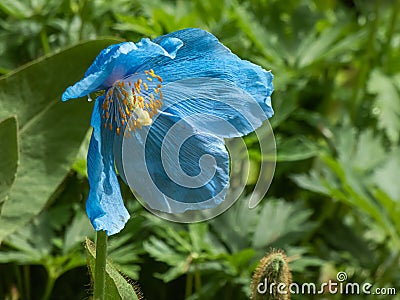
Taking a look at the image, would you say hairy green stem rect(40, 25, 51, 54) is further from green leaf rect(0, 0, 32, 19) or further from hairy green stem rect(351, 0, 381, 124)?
hairy green stem rect(351, 0, 381, 124)

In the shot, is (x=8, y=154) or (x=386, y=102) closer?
(x=8, y=154)

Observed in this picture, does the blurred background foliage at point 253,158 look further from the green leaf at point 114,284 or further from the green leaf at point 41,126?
the green leaf at point 114,284

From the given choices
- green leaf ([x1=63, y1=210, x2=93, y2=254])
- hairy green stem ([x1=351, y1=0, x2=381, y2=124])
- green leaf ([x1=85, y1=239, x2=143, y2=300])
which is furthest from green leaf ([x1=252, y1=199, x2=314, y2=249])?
green leaf ([x1=85, y1=239, x2=143, y2=300])

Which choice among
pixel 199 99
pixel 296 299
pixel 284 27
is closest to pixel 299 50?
A: pixel 284 27

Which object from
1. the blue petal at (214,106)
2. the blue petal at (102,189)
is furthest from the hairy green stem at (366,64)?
the blue petal at (102,189)

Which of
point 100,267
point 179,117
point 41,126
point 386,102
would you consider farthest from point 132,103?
point 386,102

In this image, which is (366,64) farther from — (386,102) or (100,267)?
(100,267)
